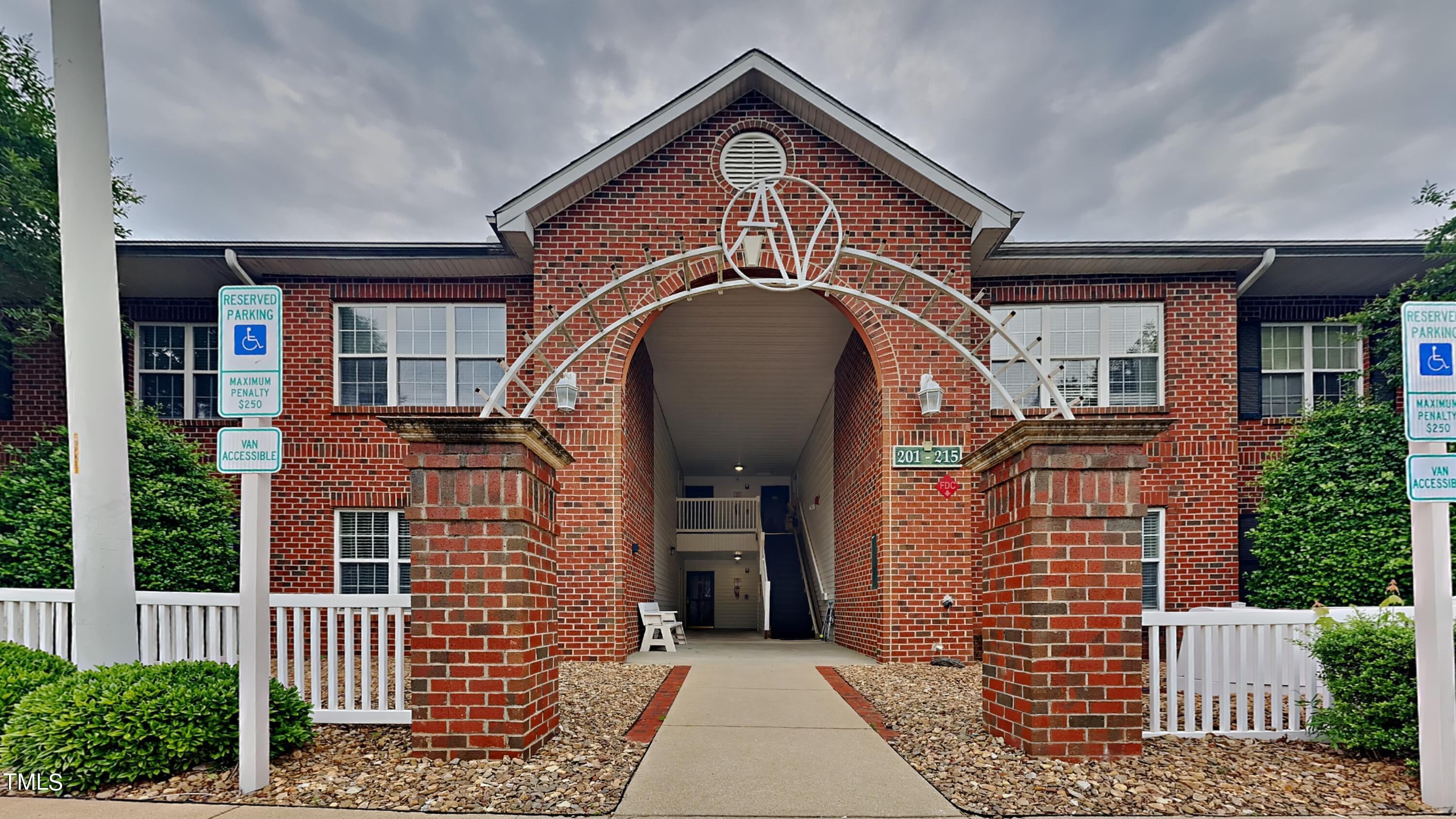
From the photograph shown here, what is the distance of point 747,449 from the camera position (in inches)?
888

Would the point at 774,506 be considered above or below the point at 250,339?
below

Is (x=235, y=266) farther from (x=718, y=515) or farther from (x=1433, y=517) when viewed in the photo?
(x=718, y=515)

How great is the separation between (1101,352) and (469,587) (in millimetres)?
9909

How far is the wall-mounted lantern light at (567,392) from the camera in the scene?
9789 millimetres

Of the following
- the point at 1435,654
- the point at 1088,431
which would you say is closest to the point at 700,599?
the point at 1088,431

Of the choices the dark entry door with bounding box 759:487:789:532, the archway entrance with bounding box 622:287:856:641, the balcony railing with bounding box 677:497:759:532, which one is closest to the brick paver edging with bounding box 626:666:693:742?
the archway entrance with bounding box 622:287:856:641

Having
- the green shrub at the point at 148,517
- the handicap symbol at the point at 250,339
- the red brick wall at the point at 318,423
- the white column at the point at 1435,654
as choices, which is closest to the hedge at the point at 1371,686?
the white column at the point at 1435,654

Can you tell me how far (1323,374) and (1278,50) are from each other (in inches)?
226

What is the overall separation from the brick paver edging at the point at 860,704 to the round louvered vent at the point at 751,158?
6.39m

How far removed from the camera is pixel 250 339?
14.0 ft

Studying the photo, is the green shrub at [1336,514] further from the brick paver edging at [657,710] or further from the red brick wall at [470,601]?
the red brick wall at [470,601]

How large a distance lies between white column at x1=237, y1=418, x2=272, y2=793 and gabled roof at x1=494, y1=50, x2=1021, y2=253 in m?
6.46

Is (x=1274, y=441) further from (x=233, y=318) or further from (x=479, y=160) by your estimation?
(x=479, y=160)

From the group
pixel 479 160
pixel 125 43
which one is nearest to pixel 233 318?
pixel 125 43
